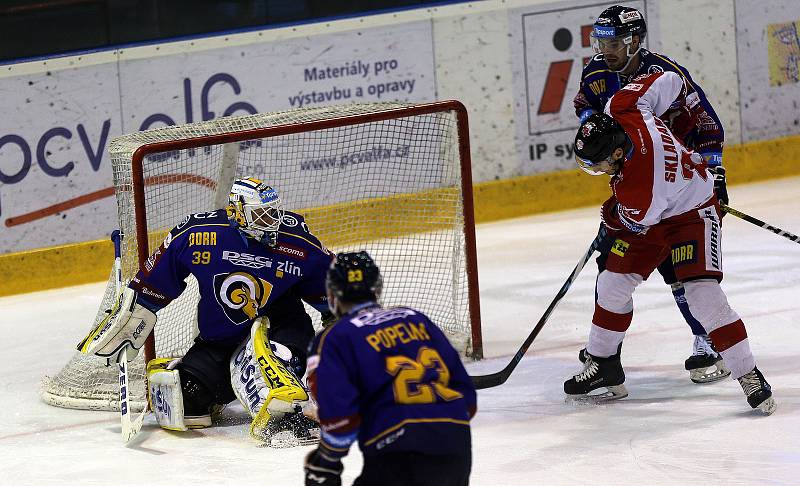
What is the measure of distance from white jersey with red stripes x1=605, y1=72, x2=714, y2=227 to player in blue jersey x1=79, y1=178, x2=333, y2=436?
3.36ft

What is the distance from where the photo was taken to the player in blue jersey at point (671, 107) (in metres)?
4.52

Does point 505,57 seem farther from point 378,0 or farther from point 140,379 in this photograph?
point 140,379

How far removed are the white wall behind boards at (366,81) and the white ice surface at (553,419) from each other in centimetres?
96

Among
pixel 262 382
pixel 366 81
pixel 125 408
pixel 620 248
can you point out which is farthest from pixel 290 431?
pixel 366 81

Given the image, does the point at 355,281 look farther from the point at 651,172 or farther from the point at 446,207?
the point at 446,207

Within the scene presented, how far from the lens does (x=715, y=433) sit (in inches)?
157

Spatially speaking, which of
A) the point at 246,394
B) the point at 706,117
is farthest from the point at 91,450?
the point at 706,117

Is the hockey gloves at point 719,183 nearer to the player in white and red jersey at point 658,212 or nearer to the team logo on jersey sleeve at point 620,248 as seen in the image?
the player in white and red jersey at point 658,212

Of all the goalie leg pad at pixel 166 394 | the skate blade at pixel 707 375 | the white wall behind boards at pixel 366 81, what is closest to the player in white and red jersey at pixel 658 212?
the skate blade at pixel 707 375

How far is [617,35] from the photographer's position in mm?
4535

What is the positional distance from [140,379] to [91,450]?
24.2 inches

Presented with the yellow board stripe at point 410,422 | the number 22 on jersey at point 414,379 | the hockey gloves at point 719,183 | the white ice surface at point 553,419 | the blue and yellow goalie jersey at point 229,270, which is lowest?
the white ice surface at point 553,419

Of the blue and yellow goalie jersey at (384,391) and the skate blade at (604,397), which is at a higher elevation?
the blue and yellow goalie jersey at (384,391)

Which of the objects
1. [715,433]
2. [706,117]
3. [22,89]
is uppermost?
[22,89]
